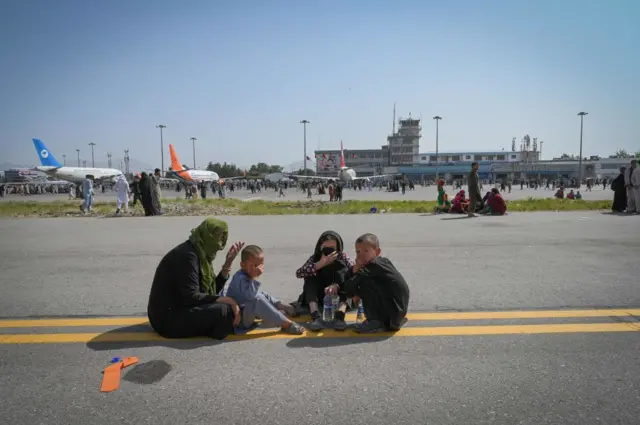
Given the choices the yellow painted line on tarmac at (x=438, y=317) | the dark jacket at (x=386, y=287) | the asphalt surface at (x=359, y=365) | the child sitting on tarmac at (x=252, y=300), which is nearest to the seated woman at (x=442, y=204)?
the asphalt surface at (x=359, y=365)

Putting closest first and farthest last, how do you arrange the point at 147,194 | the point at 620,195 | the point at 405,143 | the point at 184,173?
the point at 620,195, the point at 147,194, the point at 184,173, the point at 405,143

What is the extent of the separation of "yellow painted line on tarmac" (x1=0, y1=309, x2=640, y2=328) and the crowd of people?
0.48m

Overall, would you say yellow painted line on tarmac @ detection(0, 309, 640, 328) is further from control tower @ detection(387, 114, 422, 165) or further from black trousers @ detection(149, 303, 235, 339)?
control tower @ detection(387, 114, 422, 165)

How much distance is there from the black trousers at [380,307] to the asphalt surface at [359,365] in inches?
5.9

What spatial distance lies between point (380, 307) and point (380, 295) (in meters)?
0.10

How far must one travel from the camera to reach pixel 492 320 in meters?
4.07

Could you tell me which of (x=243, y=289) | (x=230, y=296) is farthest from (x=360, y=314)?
(x=230, y=296)

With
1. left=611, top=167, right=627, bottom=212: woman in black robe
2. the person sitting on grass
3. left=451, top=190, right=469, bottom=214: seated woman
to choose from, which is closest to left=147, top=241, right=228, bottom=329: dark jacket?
the person sitting on grass

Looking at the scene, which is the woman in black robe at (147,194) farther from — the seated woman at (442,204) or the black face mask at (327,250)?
the black face mask at (327,250)

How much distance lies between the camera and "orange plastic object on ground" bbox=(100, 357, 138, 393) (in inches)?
111

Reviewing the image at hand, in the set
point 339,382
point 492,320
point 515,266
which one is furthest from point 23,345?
point 515,266

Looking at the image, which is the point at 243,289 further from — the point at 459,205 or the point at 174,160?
the point at 174,160

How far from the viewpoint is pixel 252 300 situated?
3.79 metres

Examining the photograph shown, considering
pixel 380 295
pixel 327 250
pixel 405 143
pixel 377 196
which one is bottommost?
pixel 377 196
